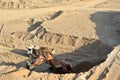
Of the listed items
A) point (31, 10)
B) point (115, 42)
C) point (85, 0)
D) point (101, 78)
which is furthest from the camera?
point (85, 0)

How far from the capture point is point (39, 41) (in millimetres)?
15844

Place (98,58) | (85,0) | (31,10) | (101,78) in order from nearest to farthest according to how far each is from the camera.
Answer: (101,78), (98,58), (31,10), (85,0)

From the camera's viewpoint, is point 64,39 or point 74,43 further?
point 64,39

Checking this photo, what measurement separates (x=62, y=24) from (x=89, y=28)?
1.63 meters

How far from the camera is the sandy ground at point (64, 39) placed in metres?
11.1

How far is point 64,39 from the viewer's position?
50.7 ft

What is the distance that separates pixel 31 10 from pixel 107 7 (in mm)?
5192

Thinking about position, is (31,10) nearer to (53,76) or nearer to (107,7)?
(107,7)

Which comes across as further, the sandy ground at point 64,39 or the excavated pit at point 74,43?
the excavated pit at point 74,43

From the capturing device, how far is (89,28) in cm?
1617

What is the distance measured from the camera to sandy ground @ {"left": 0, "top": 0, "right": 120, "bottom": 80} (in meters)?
11.1

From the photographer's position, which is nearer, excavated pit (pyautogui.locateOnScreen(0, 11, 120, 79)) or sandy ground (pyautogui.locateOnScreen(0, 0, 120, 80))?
sandy ground (pyautogui.locateOnScreen(0, 0, 120, 80))

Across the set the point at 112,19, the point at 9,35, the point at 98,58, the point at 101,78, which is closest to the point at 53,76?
the point at 101,78

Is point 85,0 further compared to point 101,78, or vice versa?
point 85,0
